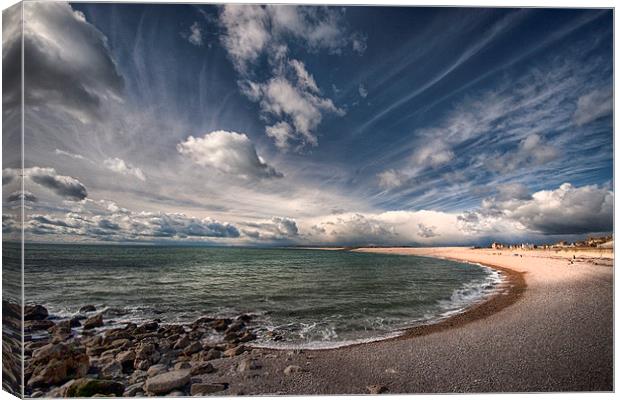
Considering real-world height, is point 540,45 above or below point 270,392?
above

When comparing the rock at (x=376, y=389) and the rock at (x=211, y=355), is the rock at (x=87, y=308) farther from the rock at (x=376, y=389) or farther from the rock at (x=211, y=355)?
the rock at (x=376, y=389)

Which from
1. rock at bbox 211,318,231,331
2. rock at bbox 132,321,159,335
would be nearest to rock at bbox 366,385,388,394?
rock at bbox 211,318,231,331

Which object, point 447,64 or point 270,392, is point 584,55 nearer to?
point 447,64

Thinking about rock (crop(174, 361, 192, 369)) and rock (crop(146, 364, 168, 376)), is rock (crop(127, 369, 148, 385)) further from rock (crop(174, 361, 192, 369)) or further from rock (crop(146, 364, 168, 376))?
rock (crop(174, 361, 192, 369))

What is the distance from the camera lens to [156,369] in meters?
5.18

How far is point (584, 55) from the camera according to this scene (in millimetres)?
5969

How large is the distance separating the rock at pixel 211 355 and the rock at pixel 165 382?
0.54m

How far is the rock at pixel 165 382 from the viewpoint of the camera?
4844 millimetres

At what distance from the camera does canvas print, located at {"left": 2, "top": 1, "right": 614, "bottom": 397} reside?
5.05 m

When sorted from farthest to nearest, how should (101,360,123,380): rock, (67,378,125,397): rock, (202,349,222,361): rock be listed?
(202,349,222,361): rock → (101,360,123,380): rock → (67,378,125,397): rock

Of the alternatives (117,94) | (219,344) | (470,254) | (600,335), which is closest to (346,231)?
(219,344)

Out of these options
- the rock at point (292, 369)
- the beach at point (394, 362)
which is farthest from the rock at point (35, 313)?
the rock at point (292, 369)

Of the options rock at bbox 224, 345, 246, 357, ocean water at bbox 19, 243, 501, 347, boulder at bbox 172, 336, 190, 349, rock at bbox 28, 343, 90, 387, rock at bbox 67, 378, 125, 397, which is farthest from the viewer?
ocean water at bbox 19, 243, 501, 347

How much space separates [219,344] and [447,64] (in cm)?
744
